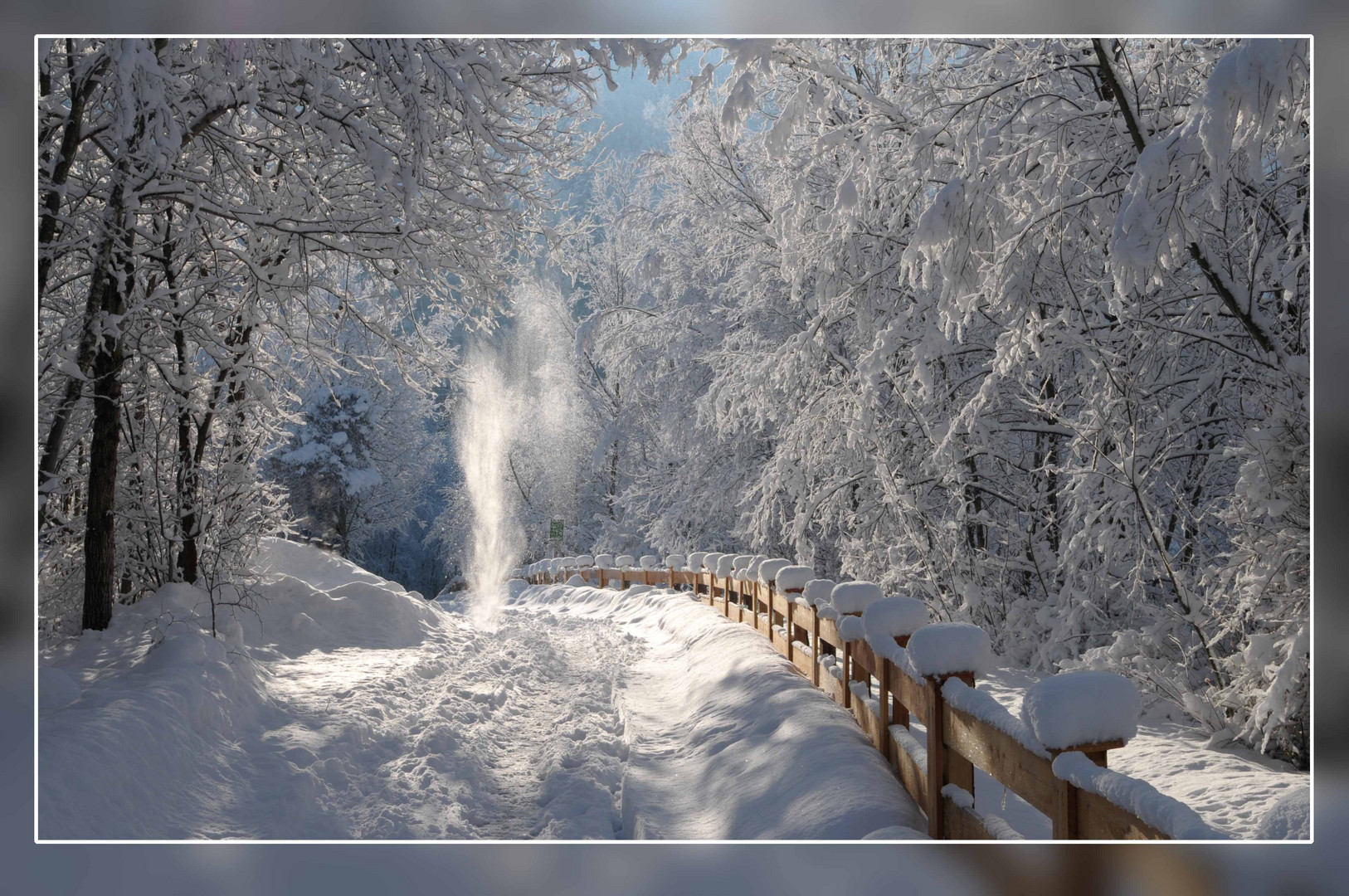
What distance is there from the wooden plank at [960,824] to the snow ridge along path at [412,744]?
0.15 m

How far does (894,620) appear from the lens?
9.97 feet

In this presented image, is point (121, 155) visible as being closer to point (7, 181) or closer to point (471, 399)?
point (7, 181)

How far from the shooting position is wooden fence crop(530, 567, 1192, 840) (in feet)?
5.78

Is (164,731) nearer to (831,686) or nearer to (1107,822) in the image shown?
(831,686)

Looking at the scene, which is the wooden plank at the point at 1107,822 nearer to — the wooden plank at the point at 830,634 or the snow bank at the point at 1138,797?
the snow bank at the point at 1138,797

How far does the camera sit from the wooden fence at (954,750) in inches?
69.4

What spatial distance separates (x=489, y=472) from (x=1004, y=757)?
925 inches

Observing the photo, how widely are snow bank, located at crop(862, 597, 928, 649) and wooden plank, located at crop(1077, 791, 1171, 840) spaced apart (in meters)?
1.22

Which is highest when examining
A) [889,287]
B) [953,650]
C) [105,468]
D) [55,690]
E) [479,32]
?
[479,32]

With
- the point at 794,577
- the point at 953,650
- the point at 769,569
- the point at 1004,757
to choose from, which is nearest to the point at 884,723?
the point at 953,650

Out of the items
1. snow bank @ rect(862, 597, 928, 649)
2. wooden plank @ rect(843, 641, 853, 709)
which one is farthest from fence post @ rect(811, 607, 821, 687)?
snow bank @ rect(862, 597, 928, 649)

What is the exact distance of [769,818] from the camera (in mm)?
2795

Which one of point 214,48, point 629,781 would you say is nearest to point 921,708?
point 629,781

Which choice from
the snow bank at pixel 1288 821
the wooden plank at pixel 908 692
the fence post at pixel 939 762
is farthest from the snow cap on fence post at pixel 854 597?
the snow bank at pixel 1288 821
